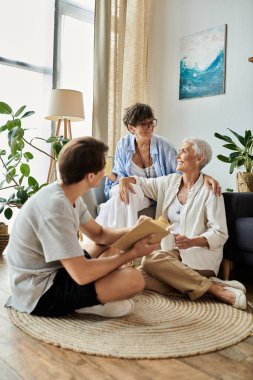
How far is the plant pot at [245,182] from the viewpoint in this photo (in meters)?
3.06

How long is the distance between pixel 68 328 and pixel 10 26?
3169 mm

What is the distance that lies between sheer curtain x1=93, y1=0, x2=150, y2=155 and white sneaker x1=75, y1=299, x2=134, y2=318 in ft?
8.60

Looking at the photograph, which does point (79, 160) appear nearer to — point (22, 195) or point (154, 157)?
point (154, 157)

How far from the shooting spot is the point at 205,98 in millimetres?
3900

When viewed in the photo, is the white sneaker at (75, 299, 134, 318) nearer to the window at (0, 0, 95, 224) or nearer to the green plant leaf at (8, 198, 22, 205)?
the green plant leaf at (8, 198, 22, 205)

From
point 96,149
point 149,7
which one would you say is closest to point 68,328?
point 96,149

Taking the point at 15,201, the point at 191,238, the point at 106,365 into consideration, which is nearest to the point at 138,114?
the point at 191,238

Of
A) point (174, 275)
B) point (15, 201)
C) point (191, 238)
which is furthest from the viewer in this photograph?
point (15, 201)

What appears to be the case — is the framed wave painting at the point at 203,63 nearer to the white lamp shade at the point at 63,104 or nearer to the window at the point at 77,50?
the window at the point at 77,50

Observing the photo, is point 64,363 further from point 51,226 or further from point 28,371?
point 51,226

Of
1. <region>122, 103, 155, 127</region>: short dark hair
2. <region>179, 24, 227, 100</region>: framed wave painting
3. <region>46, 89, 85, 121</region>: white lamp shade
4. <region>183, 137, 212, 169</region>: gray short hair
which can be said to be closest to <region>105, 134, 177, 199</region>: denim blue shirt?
<region>122, 103, 155, 127</region>: short dark hair

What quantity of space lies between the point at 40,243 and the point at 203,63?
116 inches

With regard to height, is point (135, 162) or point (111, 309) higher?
point (135, 162)

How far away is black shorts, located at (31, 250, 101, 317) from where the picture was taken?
162cm
